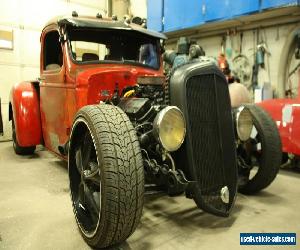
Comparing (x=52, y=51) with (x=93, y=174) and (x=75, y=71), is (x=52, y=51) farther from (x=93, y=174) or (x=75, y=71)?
(x=93, y=174)

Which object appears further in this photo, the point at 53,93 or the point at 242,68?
the point at 242,68

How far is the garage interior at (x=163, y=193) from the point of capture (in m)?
2.08

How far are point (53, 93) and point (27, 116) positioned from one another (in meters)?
0.70

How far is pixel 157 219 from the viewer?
2.31m

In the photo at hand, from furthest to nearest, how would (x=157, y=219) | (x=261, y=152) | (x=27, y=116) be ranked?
(x=27, y=116) → (x=261, y=152) → (x=157, y=219)

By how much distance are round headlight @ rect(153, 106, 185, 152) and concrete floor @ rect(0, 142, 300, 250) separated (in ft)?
2.06

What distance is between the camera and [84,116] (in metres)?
1.92

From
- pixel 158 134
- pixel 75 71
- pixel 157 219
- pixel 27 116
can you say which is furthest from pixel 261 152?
pixel 27 116

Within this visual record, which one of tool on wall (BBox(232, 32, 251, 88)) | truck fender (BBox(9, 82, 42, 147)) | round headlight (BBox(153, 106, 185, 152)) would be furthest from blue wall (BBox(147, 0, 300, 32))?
round headlight (BBox(153, 106, 185, 152))

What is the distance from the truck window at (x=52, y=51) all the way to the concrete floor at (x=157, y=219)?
1280mm

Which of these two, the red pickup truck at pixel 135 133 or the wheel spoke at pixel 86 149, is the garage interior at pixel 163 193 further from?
the wheel spoke at pixel 86 149

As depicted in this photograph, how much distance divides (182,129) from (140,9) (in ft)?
21.1

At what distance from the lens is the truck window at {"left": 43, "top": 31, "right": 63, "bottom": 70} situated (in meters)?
3.45

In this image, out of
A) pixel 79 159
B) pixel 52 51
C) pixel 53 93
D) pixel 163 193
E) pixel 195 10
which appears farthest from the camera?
pixel 195 10
